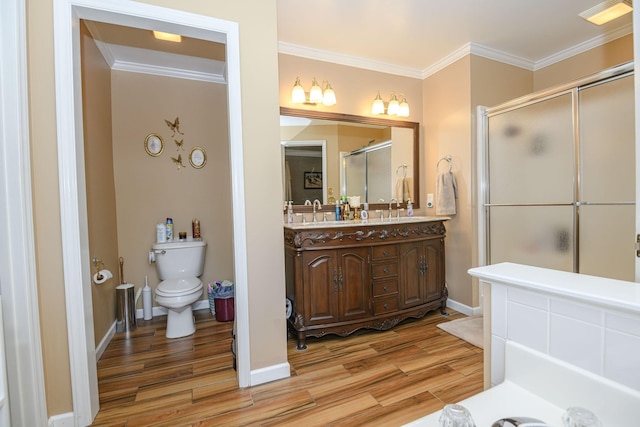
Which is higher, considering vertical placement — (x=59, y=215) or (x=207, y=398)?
(x=59, y=215)

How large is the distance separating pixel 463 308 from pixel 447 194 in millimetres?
1167

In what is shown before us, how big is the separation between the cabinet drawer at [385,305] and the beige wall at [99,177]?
212cm

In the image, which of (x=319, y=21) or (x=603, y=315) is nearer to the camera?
(x=603, y=315)

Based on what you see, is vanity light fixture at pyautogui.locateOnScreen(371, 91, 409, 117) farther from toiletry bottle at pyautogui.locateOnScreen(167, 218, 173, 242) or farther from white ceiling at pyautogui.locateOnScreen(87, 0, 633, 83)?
toiletry bottle at pyautogui.locateOnScreen(167, 218, 173, 242)

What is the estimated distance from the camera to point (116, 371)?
207 centimetres

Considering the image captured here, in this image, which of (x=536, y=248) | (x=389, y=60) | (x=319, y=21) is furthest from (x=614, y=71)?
(x=319, y=21)

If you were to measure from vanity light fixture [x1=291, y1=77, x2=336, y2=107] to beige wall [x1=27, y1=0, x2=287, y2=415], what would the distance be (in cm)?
89

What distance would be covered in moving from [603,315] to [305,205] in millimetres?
2408

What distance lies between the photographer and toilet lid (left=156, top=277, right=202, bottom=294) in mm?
2468

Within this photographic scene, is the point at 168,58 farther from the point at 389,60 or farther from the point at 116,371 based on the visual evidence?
the point at 116,371

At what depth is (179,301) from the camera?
2.45m

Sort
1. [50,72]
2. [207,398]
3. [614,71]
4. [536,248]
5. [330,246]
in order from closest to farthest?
1. [50,72]
2. [207,398]
3. [614,71]
4. [330,246]
5. [536,248]

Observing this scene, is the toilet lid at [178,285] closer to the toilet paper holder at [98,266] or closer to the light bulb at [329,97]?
the toilet paper holder at [98,266]

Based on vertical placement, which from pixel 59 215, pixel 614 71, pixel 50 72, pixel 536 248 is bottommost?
pixel 536 248
